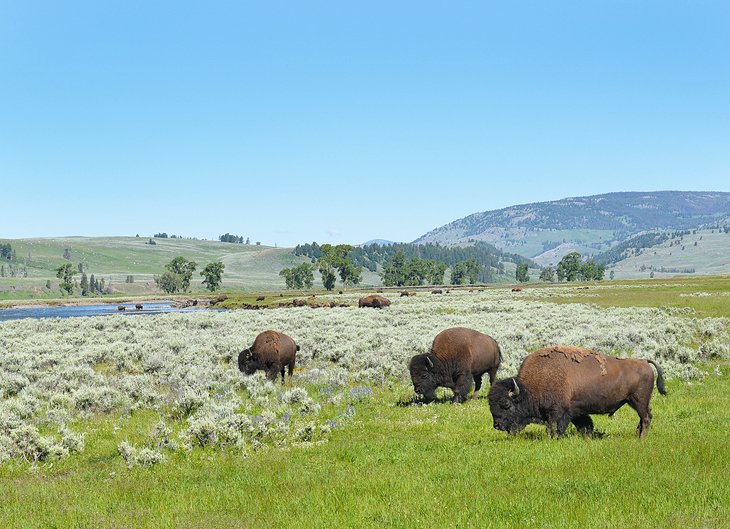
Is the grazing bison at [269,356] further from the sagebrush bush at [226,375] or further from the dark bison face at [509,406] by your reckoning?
the dark bison face at [509,406]

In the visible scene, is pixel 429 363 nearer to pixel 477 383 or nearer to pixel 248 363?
pixel 477 383

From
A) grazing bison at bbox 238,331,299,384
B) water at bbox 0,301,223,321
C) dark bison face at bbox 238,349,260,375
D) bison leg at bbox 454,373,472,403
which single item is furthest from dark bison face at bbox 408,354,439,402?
water at bbox 0,301,223,321

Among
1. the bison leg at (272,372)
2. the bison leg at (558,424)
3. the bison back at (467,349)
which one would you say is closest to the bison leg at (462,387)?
the bison back at (467,349)

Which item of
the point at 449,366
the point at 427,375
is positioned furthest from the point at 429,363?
the point at 449,366

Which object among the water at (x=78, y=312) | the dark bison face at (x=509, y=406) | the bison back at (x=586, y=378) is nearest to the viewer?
the bison back at (x=586, y=378)

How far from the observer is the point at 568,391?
9953 millimetres

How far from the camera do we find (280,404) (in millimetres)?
14836

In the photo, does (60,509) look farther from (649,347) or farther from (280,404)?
(649,347)

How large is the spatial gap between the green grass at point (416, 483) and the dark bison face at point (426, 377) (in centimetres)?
302

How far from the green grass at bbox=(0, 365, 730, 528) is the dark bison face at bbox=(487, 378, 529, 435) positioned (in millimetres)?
242

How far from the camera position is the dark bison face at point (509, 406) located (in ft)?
33.9

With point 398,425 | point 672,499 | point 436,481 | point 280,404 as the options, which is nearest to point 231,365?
point 280,404

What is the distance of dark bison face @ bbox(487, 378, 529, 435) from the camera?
10.3m

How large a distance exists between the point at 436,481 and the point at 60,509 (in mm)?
4923
